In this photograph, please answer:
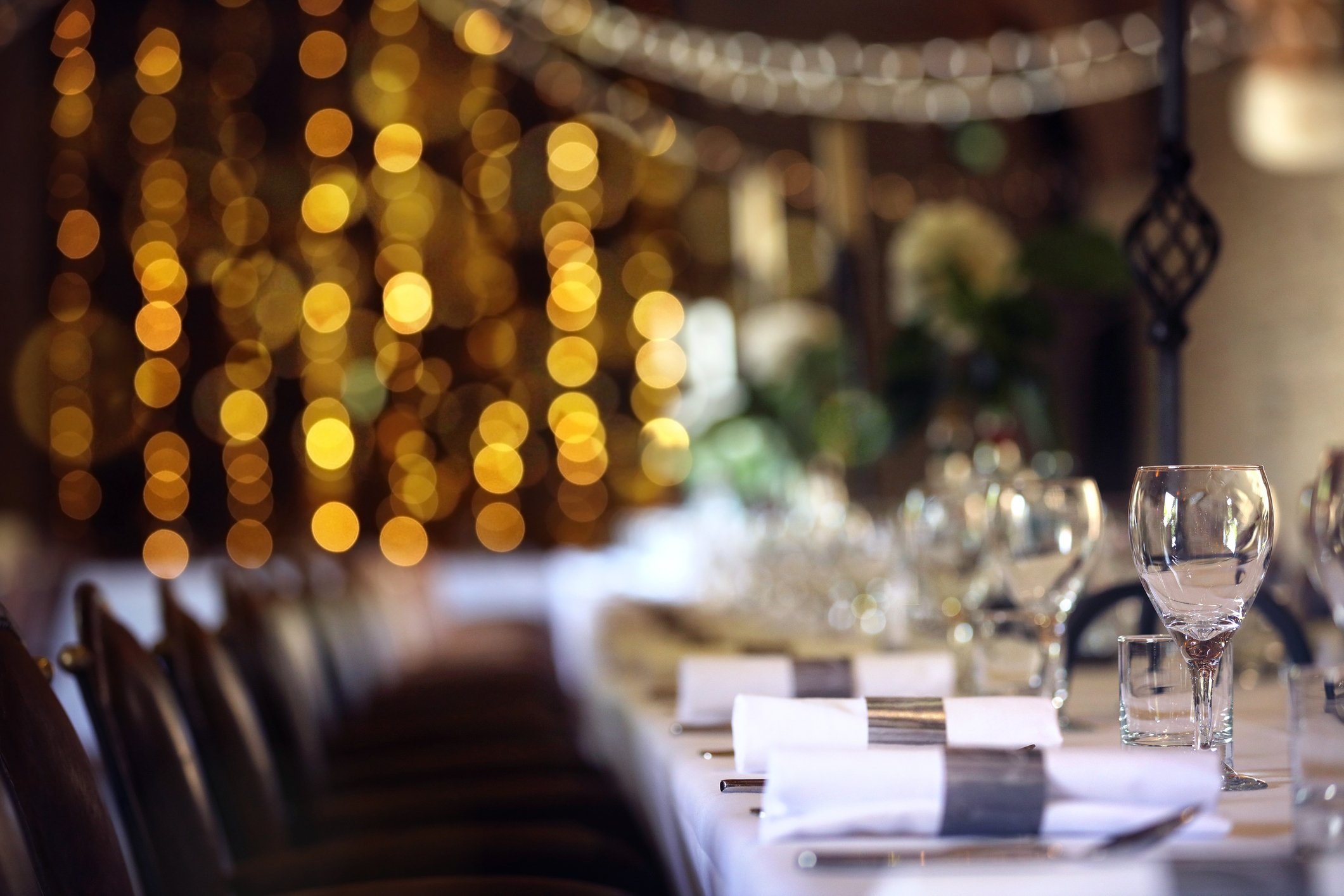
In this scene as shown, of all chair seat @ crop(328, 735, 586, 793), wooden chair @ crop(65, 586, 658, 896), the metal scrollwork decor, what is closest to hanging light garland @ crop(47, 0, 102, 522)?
chair seat @ crop(328, 735, 586, 793)

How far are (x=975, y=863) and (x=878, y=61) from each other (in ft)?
18.2

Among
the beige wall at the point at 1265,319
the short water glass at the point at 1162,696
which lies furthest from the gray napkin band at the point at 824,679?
the beige wall at the point at 1265,319

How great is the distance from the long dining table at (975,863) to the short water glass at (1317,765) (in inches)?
0.8

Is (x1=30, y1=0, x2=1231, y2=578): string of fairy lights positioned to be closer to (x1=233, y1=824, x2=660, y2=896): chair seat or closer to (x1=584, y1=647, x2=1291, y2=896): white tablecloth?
(x1=233, y1=824, x2=660, y2=896): chair seat

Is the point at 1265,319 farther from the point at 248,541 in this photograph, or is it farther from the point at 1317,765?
the point at 1317,765

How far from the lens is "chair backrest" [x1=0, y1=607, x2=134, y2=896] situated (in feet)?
3.26

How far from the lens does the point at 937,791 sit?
0.75 metres

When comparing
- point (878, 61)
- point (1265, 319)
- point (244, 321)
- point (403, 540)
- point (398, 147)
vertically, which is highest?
point (878, 61)

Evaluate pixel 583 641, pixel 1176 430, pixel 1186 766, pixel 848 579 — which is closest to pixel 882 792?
pixel 1186 766

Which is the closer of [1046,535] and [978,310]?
[1046,535]

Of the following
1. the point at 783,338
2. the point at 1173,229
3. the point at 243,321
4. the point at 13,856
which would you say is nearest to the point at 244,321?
the point at 243,321

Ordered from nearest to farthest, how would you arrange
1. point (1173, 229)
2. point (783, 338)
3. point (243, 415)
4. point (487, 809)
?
point (1173, 229), point (487, 809), point (783, 338), point (243, 415)

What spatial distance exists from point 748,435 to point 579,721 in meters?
1.68

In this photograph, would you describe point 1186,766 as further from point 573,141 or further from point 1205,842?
point 573,141
